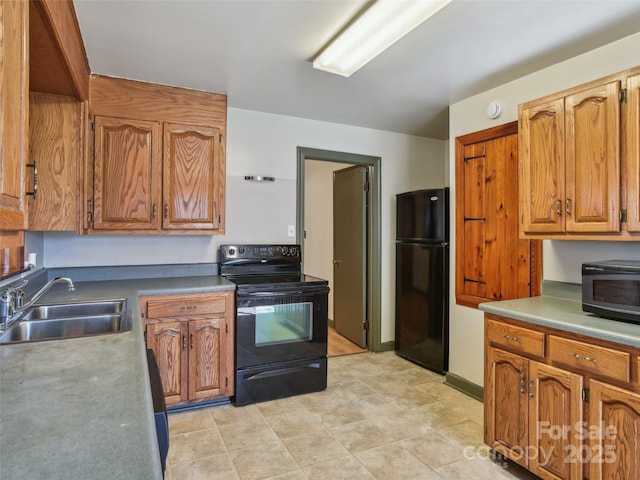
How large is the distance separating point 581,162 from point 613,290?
2.17ft

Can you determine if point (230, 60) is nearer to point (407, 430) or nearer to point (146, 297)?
point (146, 297)

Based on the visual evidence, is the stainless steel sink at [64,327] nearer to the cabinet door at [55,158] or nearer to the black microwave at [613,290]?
the cabinet door at [55,158]

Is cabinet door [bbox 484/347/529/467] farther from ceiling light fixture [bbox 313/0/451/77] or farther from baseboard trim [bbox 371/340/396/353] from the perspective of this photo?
baseboard trim [bbox 371/340/396/353]

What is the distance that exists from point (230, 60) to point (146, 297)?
1622mm

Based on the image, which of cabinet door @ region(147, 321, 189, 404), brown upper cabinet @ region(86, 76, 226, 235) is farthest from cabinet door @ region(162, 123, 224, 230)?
cabinet door @ region(147, 321, 189, 404)

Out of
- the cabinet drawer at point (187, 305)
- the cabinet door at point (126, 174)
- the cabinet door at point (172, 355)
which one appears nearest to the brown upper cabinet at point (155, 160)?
the cabinet door at point (126, 174)

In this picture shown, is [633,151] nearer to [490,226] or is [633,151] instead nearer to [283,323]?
[490,226]

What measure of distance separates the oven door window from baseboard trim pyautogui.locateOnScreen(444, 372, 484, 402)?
1.25 meters

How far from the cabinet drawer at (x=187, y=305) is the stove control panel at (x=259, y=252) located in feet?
1.72

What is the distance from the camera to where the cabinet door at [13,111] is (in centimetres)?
88

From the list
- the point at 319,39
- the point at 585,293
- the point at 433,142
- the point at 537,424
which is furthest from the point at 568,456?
the point at 433,142

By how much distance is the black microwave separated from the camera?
1.67 meters

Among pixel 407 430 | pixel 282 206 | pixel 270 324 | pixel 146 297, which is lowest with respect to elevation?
pixel 407 430

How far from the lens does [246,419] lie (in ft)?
8.35
